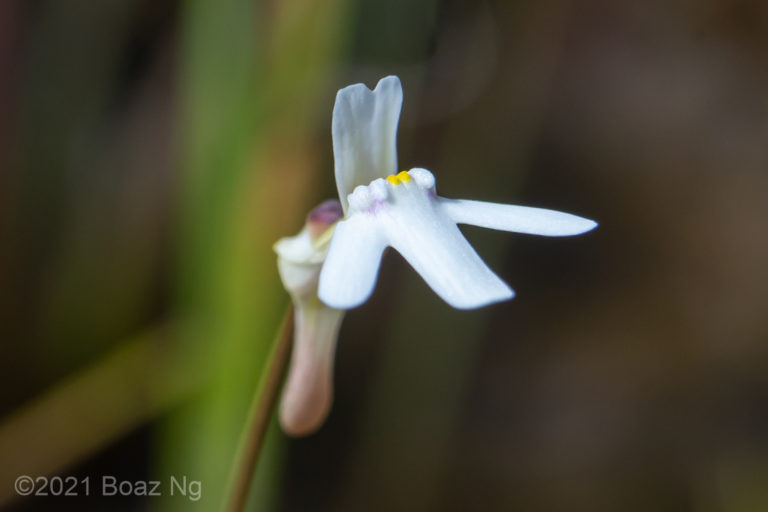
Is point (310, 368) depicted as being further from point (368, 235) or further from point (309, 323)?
point (368, 235)

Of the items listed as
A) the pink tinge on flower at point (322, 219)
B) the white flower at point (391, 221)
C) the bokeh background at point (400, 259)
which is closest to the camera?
the white flower at point (391, 221)

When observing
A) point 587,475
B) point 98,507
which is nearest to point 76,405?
point 98,507

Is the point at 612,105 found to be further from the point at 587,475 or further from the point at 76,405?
the point at 76,405

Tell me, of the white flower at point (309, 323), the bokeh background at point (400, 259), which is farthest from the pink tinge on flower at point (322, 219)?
the bokeh background at point (400, 259)

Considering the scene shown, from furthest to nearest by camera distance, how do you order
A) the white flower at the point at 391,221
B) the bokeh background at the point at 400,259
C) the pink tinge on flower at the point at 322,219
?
1. the bokeh background at the point at 400,259
2. the pink tinge on flower at the point at 322,219
3. the white flower at the point at 391,221

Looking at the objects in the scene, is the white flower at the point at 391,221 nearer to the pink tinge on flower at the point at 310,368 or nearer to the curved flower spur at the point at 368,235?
the curved flower spur at the point at 368,235

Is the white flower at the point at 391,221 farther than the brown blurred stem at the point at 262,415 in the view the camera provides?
No

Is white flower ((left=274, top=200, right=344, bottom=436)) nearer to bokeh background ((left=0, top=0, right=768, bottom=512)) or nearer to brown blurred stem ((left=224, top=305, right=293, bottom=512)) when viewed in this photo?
brown blurred stem ((left=224, top=305, right=293, bottom=512))
